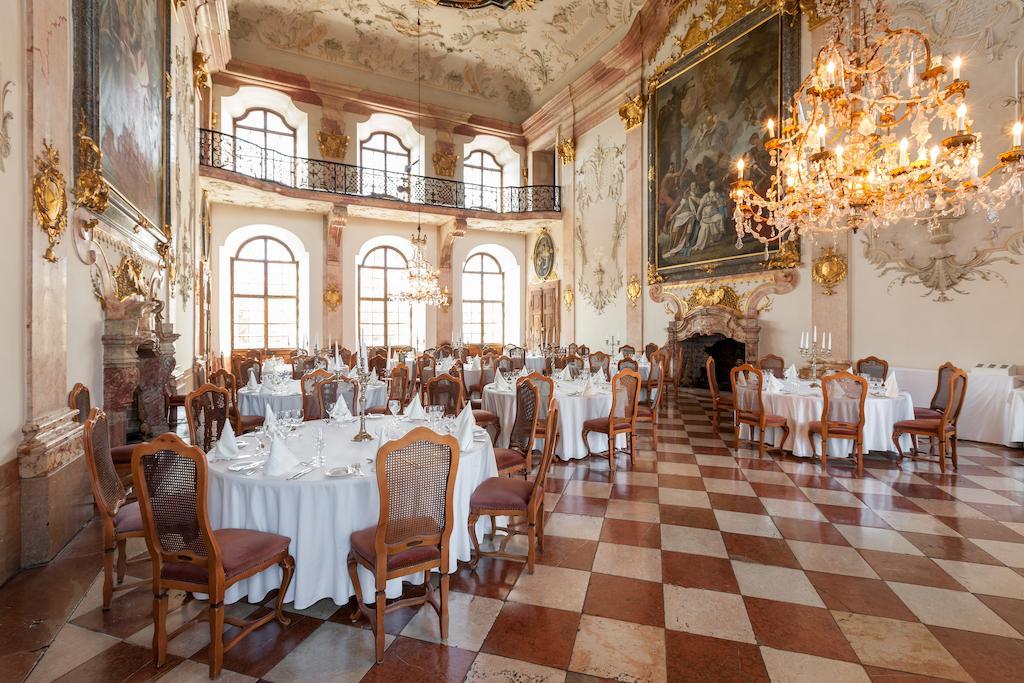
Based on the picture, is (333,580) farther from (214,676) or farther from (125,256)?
(125,256)

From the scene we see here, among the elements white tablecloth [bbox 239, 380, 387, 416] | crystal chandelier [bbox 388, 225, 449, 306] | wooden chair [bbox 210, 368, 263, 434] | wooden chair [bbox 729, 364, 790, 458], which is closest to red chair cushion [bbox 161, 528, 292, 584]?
wooden chair [bbox 210, 368, 263, 434]

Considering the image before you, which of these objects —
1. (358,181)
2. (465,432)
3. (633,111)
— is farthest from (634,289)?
(465,432)

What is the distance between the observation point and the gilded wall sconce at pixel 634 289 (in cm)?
1106

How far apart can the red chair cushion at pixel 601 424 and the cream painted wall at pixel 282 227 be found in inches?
349

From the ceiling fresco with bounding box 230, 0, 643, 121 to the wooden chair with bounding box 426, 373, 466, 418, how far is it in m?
10.00

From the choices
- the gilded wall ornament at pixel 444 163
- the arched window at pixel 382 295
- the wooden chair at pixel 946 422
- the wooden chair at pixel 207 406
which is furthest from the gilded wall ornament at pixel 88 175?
the gilded wall ornament at pixel 444 163

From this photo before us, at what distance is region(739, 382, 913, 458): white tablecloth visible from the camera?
5.24m

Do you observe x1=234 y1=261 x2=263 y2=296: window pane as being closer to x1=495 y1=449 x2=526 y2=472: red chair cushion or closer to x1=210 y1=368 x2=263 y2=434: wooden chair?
x1=210 y1=368 x2=263 y2=434: wooden chair

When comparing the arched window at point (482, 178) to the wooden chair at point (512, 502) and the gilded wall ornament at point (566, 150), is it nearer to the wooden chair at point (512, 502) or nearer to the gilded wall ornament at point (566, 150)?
the gilded wall ornament at point (566, 150)

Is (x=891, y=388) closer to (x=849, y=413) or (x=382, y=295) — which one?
(x=849, y=413)

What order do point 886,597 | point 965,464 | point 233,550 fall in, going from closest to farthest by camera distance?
point 233,550
point 886,597
point 965,464

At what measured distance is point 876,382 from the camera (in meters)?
5.88

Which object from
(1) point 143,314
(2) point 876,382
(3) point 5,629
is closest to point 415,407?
(3) point 5,629

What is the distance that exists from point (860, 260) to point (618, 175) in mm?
5880
